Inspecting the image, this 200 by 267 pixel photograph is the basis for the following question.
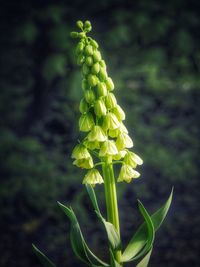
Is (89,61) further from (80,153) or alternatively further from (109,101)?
(80,153)

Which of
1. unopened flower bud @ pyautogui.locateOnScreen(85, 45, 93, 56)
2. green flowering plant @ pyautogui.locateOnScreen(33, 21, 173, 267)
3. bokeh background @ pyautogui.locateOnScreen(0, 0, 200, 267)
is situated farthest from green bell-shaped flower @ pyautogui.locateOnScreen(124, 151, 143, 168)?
bokeh background @ pyautogui.locateOnScreen(0, 0, 200, 267)

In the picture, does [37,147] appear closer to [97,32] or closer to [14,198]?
[14,198]

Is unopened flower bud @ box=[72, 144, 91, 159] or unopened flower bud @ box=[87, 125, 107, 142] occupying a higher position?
unopened flower bud @ box=[87, 125, 107, 142]

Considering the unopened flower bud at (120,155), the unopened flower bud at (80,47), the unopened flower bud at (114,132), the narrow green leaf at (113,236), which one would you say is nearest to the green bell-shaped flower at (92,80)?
the unopened flower bud at (80,47)

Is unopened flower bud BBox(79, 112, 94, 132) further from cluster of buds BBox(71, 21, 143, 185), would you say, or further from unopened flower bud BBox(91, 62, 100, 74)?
unopened flower bud BBox(91, 62, 100, 74)

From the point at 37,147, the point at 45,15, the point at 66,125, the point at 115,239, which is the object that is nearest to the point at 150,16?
the point at 45,15

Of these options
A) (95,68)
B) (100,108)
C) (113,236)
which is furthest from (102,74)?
(113,236)

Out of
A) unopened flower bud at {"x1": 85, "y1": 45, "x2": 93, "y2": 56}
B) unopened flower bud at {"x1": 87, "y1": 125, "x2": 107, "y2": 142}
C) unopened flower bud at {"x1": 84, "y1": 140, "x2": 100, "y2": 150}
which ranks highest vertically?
unopened flower bud at {"x1": 85, "y1": 45, "x2": 93, "y2": 56}
